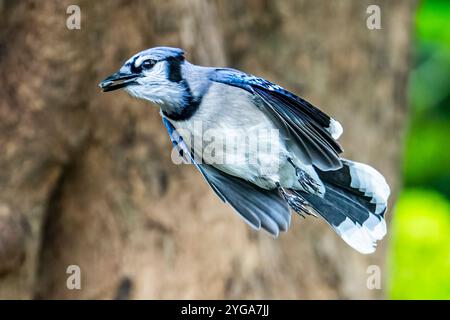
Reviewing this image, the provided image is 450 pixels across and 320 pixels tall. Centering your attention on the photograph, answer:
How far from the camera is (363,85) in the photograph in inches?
213

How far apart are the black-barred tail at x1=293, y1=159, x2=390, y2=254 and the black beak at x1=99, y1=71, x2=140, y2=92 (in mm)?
596

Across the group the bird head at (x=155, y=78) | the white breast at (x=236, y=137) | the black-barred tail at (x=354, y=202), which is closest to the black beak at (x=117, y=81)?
the bird head at (x=155, y=78)

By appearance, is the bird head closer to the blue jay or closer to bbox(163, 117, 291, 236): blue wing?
the blue jay

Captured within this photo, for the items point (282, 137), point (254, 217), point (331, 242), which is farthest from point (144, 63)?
point (331, 242)

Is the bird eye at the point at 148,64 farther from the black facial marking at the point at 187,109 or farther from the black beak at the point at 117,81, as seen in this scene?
the black facial marking at the point at 187,109

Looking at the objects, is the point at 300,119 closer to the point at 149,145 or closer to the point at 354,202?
the point at 354,202

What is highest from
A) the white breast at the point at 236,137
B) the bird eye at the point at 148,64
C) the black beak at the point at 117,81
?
the bird eye at the point at 148,64

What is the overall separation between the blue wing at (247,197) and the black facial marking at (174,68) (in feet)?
0.64

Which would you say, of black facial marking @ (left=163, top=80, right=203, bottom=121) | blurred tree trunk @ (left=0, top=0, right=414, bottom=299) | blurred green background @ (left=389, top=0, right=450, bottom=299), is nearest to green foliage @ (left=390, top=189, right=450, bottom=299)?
blurred green background @ (left=389, top=0, right=450, bottom=299)

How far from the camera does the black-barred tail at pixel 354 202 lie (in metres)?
2.23

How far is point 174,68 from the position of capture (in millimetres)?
2145

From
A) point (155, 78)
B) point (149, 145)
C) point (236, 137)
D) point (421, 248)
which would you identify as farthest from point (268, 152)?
point (421, 248)

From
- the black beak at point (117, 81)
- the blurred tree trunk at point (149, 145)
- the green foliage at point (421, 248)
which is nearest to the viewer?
the black beak at point (117, 81)

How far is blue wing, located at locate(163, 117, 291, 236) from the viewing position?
2395mm
